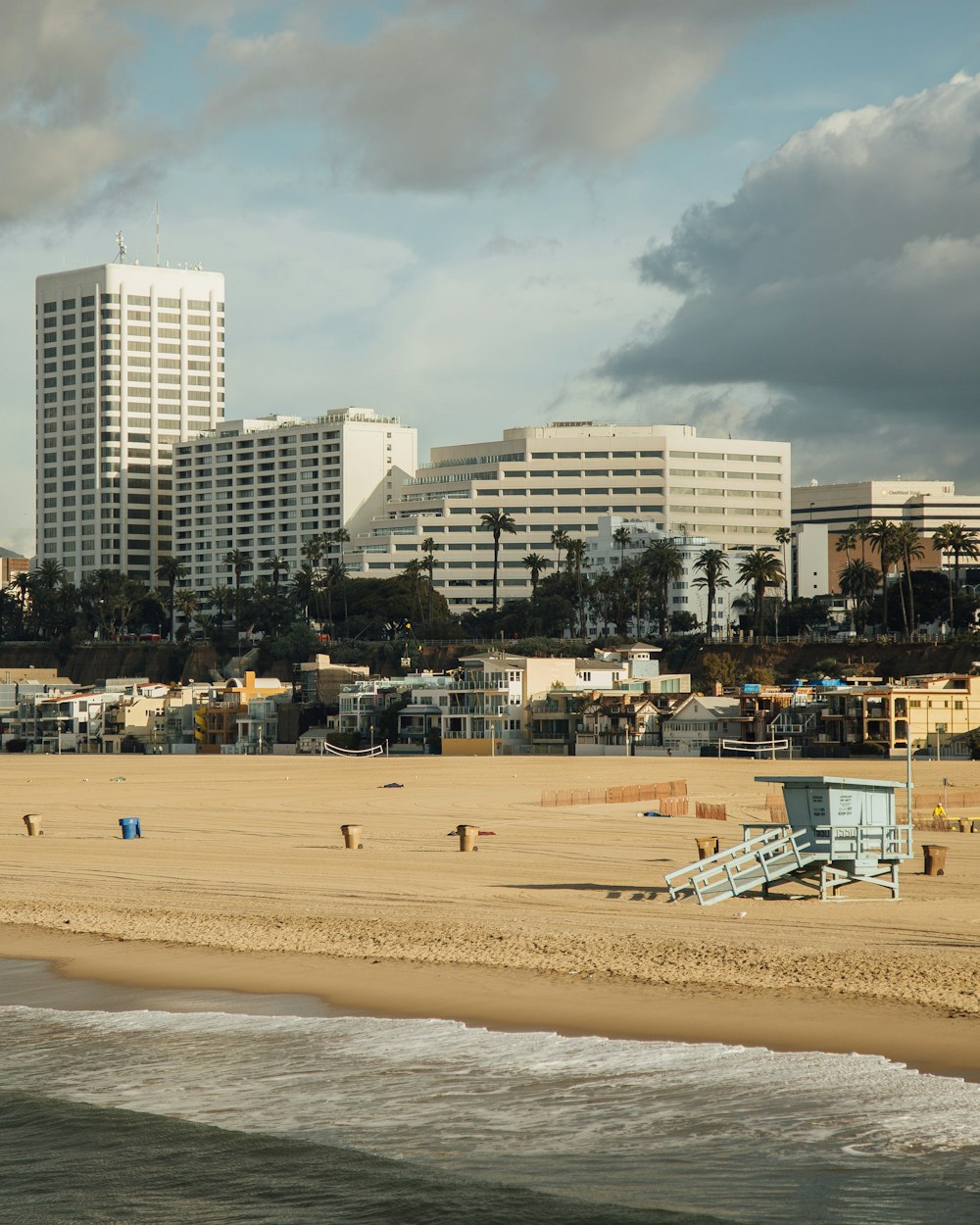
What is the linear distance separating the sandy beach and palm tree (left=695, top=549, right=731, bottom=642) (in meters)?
116

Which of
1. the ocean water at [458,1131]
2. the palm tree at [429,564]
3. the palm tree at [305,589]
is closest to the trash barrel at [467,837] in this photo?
the ocean water at [458,1131]

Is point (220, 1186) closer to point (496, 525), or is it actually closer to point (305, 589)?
point (305, 589)

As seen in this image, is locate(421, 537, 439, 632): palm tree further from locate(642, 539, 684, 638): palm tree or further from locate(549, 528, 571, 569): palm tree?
locate(642, 539, 684, 638): palm tree

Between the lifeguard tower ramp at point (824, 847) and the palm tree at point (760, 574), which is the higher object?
the palm tree at point (760, 574)

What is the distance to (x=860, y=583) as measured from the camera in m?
160

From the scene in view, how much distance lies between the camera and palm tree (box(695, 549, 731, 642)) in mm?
162250

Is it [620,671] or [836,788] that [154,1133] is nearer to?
[836,788]

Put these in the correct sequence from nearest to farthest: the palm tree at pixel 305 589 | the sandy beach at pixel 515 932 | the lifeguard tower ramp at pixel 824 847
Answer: the sandy beach at pixel 515 932
the lifeguard tower ramp at pixel 824 847
the palm tree at pixel 305 589

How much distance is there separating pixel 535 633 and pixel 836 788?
143646 millimetres

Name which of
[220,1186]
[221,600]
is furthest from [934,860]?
[221,600]

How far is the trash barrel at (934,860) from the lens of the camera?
101ft

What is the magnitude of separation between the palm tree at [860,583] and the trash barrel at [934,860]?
12555 centimetres

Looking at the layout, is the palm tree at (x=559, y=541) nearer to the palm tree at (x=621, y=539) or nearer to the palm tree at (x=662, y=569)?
the palm tree at (x=621, y=539)

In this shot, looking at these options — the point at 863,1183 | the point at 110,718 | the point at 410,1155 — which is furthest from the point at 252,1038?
the point at 110,718
